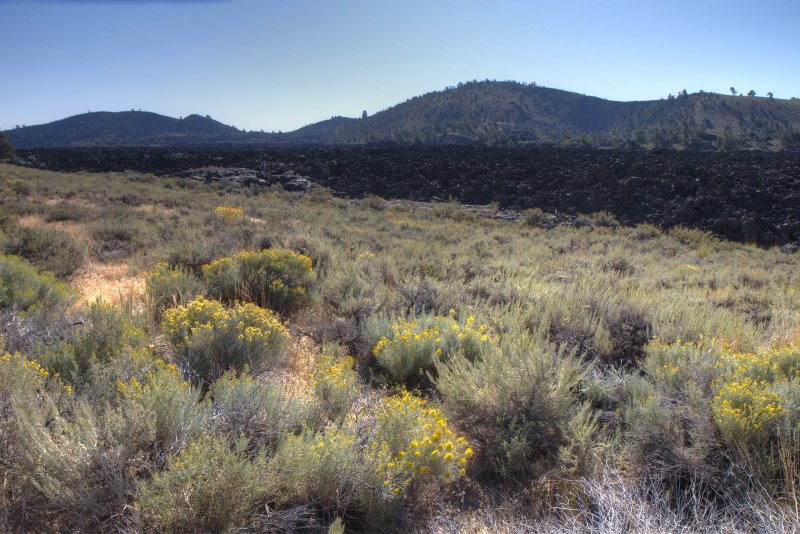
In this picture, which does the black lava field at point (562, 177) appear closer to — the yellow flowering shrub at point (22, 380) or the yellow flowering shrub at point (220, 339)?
the yellow flowering shrub at point (220, 339)

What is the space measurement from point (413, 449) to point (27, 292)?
4237 millimetres

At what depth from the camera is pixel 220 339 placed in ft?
12.3

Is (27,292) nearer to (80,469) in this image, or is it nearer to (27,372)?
(27,372)

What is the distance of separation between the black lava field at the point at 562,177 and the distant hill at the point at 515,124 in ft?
65.7

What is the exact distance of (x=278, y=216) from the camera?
15.5m

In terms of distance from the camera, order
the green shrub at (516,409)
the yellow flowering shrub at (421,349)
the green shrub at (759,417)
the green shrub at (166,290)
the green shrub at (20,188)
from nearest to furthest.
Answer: the green shrub at (759,417), the green shrub at (516,409), the yellow flowering shrub at (421,349), the green shrub at (166,290), the green shrub at (20,188)

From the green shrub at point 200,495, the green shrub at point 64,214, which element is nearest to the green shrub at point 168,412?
the green shrub at point 200,495

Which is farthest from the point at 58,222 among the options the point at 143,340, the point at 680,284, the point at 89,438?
the point at 680,284

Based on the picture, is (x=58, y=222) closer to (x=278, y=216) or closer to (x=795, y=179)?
(x=278, y=216)

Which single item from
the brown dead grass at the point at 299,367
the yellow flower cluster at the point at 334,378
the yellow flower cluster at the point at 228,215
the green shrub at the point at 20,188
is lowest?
the brown dead grass at the point at 299,367

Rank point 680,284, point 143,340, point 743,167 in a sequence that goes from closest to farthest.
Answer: point 143,340
point 680,284
point 743,167

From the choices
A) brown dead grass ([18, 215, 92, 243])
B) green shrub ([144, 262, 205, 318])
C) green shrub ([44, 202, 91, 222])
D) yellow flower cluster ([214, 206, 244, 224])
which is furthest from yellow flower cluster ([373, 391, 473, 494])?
green shrub ([44, 202, 91, 222])

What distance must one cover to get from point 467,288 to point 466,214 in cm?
1713

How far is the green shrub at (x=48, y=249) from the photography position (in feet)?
21.9
